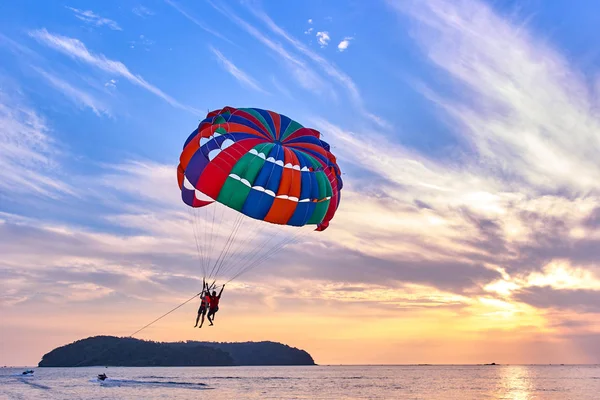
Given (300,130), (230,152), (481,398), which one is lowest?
(481,398)

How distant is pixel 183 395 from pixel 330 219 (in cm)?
4567

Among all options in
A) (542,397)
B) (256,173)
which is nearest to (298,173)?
(256,173)

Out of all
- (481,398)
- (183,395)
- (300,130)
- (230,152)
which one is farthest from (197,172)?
(481,398)

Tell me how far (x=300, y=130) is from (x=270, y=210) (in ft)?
13.2

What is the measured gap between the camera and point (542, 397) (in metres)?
70.5

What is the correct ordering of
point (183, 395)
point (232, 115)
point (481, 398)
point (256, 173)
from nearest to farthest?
1. point (256, 173)
2. point (232, 115)
3. point (183, 395)
4. point (481, 398)

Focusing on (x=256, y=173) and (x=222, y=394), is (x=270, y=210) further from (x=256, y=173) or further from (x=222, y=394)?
(x=222, y=394)

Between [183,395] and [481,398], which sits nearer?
[183,395]

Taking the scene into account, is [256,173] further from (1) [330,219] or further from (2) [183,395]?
(2) [183,395]

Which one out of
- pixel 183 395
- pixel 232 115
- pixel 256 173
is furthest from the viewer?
pixel 183 395

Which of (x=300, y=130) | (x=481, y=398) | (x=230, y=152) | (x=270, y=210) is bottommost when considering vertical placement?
(x=481, y=398)

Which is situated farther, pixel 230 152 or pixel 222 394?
pixel 222 394

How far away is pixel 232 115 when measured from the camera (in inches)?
953

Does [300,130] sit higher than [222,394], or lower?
higher
